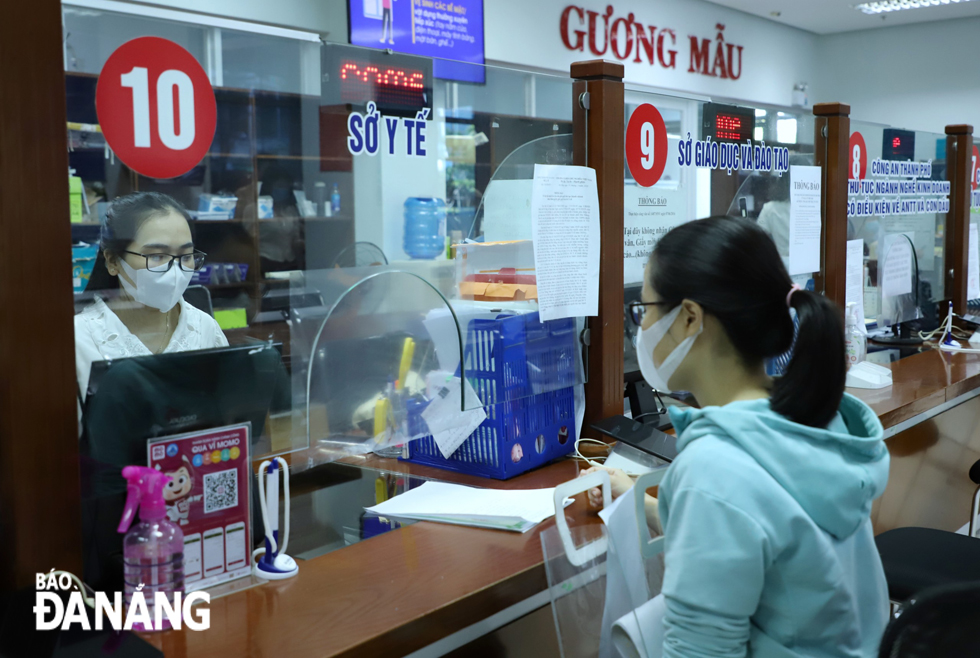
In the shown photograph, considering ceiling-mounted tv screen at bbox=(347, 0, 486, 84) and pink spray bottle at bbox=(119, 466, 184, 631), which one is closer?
pink spray bottle at bbox=(119, 466, 184, 631)

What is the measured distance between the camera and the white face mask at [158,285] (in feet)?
4.46

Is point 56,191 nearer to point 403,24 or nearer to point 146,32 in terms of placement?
point 146,32

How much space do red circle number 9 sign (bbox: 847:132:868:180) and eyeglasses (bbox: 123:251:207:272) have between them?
8.08 feet

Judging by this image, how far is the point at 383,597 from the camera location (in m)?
1.23

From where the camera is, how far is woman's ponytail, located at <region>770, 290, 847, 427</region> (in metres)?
1.08

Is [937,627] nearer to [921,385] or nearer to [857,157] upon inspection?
[921,385]

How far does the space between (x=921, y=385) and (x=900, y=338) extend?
1.05m

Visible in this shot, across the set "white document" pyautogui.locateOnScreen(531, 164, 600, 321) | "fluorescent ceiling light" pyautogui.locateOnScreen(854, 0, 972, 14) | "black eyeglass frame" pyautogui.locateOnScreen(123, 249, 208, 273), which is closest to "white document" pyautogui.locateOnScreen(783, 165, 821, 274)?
"white document" pyautogui.locateOnScreen(531, 164, 600, 321)

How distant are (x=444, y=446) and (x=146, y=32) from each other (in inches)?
40.0

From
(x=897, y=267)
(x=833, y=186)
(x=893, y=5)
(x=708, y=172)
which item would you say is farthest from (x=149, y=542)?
(x=893, y=5)

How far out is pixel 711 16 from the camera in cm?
750

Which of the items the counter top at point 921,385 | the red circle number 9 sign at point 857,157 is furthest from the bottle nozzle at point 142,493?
the red circle number 9 sign at point 857,157

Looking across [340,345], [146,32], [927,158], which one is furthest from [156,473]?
[927,158]

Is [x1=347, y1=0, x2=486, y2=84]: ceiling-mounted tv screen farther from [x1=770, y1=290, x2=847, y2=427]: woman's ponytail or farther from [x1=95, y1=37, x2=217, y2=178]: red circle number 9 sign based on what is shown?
[x1=770, y1=290, x2=847, y2=427]: woman's ponytail
